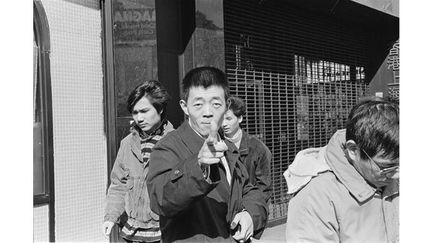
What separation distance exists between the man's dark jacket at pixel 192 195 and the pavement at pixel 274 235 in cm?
316

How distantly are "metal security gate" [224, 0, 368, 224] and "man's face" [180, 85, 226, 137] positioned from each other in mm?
3659

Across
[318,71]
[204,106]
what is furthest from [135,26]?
[318,71]

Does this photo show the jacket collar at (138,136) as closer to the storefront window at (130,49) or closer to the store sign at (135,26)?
the storefront window at (130,49)

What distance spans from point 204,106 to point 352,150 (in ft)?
2.37

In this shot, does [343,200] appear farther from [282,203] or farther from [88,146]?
[282,203]

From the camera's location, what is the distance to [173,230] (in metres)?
2.29

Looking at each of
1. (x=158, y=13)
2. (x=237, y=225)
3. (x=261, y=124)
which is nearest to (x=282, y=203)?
(x=261, y=124)

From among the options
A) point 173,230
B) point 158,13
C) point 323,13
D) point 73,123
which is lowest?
point 173,230

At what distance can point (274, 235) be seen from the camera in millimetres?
6109

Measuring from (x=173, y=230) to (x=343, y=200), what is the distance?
30.9 inches

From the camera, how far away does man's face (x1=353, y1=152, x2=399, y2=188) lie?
193cm

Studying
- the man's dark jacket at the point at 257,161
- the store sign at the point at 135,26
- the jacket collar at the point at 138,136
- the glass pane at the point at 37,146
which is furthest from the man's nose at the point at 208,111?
the store sign at the point at 135,26

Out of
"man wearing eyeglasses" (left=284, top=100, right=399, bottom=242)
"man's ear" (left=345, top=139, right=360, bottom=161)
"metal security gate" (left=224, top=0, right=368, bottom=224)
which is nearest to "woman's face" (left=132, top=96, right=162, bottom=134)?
"man wearing eyeglasses" (left=284, top=100, right=399, bottom=242)
